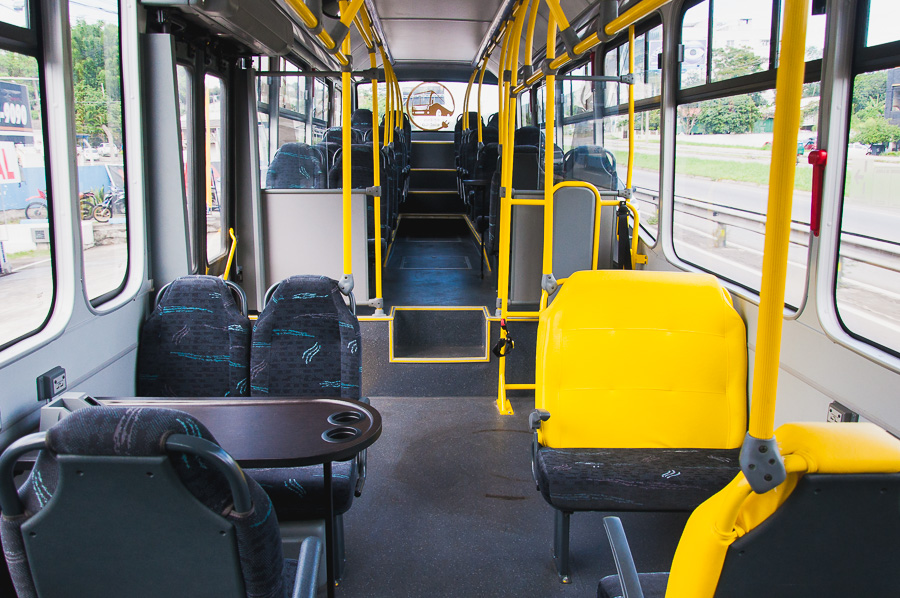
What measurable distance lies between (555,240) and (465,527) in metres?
2.15

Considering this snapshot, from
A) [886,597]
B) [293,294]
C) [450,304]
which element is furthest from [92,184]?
[886,597]

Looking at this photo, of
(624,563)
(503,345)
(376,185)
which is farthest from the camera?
(376,185)

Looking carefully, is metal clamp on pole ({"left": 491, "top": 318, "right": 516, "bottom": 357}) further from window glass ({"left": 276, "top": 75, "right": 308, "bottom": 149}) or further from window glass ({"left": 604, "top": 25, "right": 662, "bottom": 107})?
window glass ({"left": 276, "top": 75, "right": 308, "bottom": 149})

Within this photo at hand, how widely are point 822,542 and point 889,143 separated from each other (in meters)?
1.87

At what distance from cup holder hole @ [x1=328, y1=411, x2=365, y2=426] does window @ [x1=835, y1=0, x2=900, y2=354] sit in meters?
1.87

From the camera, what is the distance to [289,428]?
6.92 ft

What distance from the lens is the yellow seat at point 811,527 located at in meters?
1.08

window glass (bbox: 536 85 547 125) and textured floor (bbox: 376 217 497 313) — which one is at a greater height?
window glass (bbox: 536 85 547 125)

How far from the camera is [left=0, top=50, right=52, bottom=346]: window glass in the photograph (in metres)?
2.29

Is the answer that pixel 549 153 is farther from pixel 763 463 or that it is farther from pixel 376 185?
pixel 763 463

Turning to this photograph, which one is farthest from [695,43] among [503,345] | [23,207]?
[23,207]

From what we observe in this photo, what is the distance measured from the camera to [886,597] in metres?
1.17

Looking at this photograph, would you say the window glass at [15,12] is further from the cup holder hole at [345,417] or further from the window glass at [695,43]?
the window glass at [695,43]

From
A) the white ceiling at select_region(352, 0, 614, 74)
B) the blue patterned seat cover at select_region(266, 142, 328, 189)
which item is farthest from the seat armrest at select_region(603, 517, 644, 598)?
the blue patterned seat cover at select_region(266, 142, 328, 189)
